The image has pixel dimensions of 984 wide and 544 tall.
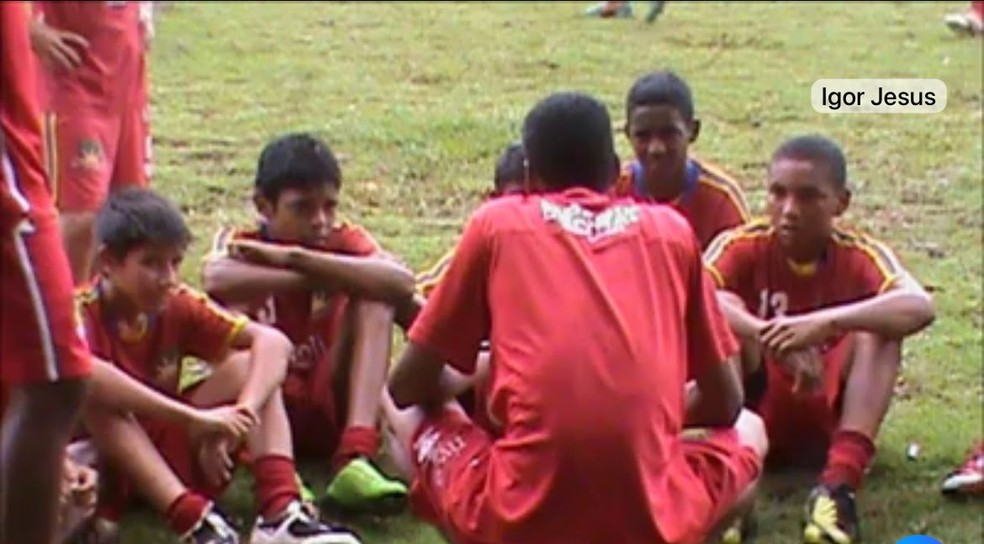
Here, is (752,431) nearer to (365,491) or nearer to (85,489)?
(365,491)

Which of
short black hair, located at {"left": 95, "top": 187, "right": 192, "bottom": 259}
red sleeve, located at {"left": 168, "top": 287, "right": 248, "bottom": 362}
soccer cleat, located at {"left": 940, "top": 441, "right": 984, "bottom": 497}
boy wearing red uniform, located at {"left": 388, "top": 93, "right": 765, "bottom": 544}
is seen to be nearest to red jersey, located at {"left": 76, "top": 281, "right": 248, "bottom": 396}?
red sleeve, located at {"left": 168, "top": 287, "right": 248, "bottom": 362}

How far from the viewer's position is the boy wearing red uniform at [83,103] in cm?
465

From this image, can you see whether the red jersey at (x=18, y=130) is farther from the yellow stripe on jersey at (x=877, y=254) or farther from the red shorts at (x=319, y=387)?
the yellow stripe on jersey at (x=877, y=254)

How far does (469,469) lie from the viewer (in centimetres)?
315

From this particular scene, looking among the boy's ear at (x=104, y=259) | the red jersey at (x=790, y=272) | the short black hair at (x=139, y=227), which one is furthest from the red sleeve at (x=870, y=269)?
the boy's ear at (x=104, y=259)

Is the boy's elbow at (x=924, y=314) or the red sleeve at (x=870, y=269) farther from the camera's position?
the red sleeve at (x=870, y=269)

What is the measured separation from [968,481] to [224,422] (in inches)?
56.0

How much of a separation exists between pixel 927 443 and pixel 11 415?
2.16m

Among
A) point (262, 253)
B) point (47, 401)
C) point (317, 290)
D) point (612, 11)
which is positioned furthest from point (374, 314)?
point (612, 11)

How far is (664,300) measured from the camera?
3006mm

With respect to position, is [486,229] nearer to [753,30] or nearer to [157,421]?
[157,421]

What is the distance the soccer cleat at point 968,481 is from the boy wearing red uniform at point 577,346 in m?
0.95

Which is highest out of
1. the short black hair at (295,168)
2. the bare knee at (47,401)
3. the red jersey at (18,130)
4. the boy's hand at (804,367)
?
the red jersey at (18,130)

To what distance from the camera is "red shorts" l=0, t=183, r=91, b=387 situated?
2.65 metres
